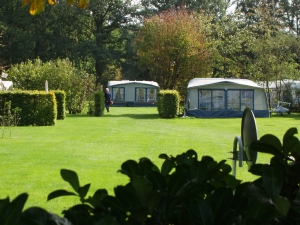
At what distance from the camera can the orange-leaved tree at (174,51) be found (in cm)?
2844

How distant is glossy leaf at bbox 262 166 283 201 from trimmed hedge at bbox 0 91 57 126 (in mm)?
18102

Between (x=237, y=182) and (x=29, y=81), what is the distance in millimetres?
26188

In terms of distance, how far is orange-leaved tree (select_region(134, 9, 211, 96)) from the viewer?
93.3ft

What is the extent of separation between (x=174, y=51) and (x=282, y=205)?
90.6 ft

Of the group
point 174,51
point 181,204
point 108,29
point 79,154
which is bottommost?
point 79,154

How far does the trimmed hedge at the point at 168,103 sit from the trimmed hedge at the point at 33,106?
6.69 m

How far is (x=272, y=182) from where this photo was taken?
1166 mm

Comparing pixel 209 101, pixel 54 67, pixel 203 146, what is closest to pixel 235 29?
pixel 209 101

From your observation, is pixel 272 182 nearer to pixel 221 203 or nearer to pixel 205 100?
pixel 221 203

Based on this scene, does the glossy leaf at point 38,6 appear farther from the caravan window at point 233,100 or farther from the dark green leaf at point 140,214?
the caravan window at point 233,100

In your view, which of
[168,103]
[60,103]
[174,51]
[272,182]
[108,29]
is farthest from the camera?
[108,29]

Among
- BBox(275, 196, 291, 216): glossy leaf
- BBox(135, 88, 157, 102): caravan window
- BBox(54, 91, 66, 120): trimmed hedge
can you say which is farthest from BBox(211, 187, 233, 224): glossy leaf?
BBox(135, 88, 157, 102): caravan window

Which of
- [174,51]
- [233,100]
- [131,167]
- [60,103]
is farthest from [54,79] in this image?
[131,167]

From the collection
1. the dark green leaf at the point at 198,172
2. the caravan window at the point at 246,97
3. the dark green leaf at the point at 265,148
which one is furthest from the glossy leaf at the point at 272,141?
the caravan window at the point at 246,97
